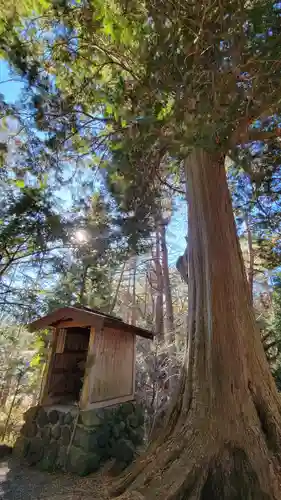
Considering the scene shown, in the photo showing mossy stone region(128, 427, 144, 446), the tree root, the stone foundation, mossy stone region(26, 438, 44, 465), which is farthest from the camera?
mossy stone region(128, 427, 144, 446)

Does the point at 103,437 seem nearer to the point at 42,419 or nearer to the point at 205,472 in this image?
the point at 42,419

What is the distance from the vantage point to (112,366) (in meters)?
4.79

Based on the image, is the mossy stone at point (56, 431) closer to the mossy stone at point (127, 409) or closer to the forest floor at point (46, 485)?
the forest floor at point (46, 485)

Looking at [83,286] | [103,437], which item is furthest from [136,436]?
[83,286]

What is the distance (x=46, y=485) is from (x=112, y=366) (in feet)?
5.91

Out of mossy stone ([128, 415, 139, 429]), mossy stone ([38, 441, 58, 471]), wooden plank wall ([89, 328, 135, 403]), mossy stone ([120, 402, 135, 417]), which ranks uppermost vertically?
wooden plank wall ([89, 328, 135, 403])

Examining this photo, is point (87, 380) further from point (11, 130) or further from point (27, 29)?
point (27, 29)

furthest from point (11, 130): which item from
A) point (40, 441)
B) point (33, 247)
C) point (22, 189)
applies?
point (40, 441)

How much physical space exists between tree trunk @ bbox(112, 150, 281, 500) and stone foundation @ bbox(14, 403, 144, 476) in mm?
1347

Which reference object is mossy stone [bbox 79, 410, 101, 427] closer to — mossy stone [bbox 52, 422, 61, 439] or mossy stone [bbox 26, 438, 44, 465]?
mossy stone [bbox 52, 422, 61, 439]

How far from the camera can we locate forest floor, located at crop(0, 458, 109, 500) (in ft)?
9.68

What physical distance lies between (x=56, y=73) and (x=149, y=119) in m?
2.06

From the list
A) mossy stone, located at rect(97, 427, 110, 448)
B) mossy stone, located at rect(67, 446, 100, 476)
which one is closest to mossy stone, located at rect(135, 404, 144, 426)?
mossy stone, located at rect(97, 427, 110, 448)

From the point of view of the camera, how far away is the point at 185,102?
2510 millimetres
